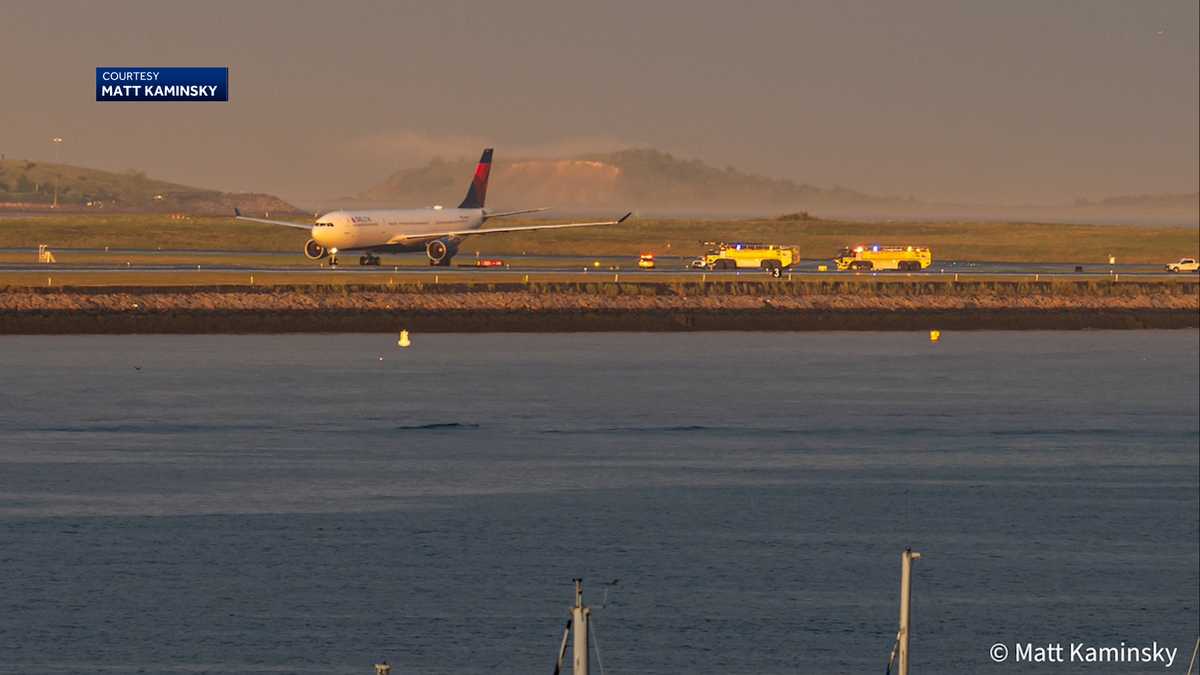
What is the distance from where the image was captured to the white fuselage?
15925 cm

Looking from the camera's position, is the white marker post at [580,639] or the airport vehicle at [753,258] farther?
the airport vehicle at [753,258]

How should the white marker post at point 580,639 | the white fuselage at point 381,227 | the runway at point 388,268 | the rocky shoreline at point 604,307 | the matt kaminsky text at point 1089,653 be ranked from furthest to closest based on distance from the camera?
the white fuselage at point 381,227 < the runway at point 388,268 < the rocky shoreline at point 604,307 < the matt kaminsky text at point 1089,653 < the white marker post at point 580,639

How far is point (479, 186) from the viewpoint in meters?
191

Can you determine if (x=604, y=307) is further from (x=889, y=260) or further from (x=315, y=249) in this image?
(x=889, y=260)

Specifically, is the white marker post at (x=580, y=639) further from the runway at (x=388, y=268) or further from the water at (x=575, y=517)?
the runway at (x=388, y=268)

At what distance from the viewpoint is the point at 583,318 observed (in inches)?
5394

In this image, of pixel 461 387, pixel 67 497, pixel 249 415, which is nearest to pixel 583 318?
pixel 461 387

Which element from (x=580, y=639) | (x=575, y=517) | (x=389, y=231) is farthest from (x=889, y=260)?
(x=580, y=639)

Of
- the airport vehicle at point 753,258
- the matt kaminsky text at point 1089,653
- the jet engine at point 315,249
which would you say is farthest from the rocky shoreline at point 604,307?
the matt kaminsky text at point 1089,653

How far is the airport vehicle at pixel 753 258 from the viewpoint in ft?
565

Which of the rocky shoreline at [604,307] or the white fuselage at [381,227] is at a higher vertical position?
the white fuselage at [381,227]

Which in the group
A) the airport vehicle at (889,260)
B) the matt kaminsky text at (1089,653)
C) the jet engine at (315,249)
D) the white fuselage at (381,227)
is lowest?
the matt kaminsky text at (1089,653)

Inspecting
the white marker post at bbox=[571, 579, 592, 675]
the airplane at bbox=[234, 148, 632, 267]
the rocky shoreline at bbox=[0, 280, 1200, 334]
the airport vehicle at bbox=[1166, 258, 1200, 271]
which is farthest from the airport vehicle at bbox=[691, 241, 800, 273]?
the white marker post at bbox=[571, 579, 592, 675]

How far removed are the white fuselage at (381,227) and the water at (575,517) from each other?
143ft
